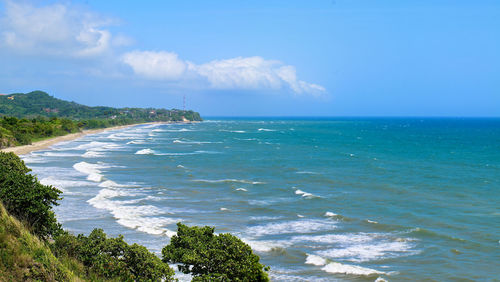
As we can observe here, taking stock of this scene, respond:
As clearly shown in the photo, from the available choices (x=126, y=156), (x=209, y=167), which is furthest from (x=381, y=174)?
(x=126, y=156)

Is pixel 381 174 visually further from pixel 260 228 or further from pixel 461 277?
pixel 461 277

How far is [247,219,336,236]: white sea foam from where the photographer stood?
25.6m

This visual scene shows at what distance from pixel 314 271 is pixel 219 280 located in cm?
852

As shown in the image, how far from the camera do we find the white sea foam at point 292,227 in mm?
25625

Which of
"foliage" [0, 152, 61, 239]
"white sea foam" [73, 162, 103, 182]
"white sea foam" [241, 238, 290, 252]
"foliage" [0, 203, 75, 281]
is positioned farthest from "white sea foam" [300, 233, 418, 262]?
"white sea foam" [73, 162, 103, 182]

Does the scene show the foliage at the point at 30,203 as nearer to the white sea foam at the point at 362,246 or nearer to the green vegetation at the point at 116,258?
the green vegetation at the point at 116,258

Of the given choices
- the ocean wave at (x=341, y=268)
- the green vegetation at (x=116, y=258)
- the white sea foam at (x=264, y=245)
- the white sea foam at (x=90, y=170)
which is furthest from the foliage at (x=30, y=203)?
the white sea foam at (x=90, y=170)

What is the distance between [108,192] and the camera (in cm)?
3584

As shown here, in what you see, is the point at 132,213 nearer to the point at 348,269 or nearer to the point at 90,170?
the point at 348,269

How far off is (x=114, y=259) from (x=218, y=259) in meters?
3.36

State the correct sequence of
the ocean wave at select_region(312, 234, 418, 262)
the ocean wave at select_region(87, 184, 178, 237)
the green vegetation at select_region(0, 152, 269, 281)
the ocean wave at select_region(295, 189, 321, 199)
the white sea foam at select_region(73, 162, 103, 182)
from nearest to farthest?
the green vegetation at select_region(0, 152, 269, 281) < the ocean wave at select_region(312, 234, 418, 262) < the ocean wave at select_region(87, 184, 178, 237) < the ocean wave at select_region(295, 189, 321, 199) < the white sea foam at select_region(73, 162, 103, 182)

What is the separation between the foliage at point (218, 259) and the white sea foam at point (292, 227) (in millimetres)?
11877

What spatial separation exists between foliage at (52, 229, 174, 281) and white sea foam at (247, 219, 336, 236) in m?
12.3

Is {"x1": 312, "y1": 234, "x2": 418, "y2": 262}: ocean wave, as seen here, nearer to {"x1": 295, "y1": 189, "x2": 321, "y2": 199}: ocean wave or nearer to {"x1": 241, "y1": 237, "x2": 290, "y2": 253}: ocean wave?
{"x1": 241, "y1": 237, "x2": 290, "y2": 253}: ocean wave
